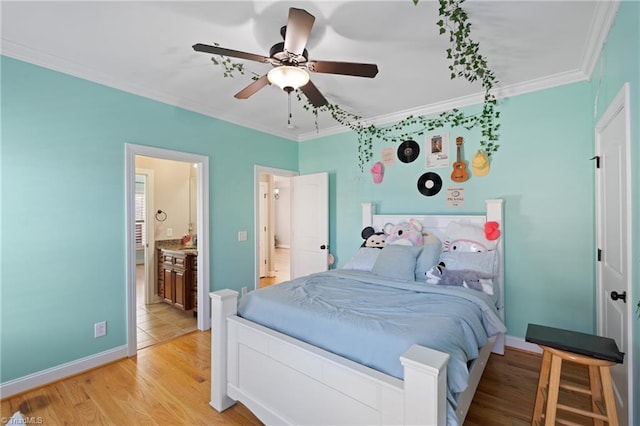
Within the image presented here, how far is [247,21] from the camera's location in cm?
193

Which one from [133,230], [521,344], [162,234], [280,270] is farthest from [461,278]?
[280,270]

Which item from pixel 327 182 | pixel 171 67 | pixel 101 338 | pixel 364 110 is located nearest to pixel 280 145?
pixel 327 182

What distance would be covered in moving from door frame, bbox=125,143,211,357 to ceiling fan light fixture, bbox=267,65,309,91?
179cm

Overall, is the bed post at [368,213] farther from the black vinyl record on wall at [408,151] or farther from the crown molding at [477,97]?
the crown molding at [477,97]

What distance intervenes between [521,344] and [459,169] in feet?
6.26

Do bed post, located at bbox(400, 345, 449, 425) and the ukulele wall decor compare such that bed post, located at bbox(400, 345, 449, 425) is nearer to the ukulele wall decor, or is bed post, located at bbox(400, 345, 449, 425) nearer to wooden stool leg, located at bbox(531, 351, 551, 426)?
wooden stool leg, located at bbox(531, 351, 551, 426)

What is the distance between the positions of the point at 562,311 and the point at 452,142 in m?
2.00

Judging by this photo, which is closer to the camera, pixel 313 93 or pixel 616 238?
pixel 616 238

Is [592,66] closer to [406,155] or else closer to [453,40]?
[453,40]

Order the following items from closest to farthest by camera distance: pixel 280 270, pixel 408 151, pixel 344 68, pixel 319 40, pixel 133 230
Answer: pixel 344 68 < pixel 319 40 < pixel 133 230 < pixel 408 151 < pixel 280 270

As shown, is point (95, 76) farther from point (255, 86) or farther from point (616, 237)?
point (616, 237)

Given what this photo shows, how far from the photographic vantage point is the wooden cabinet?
3.85 m

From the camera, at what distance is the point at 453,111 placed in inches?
130

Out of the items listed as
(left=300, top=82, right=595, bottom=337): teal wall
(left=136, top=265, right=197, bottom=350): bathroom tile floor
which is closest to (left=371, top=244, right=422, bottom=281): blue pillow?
(left=300, top=82, right=595, bottom=337): teal wall
